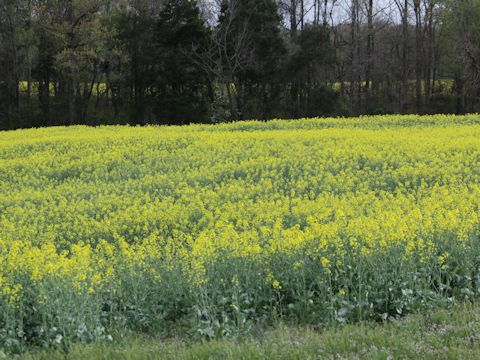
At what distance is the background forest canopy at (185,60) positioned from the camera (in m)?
37.9

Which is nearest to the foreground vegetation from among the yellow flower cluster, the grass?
the yellow flower cluster

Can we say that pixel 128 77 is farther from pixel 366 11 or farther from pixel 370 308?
pixel 370 308

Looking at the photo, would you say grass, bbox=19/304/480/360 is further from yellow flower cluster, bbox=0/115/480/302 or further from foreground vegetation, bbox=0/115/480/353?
yellow flower cluster, bbox=0/115/480/302

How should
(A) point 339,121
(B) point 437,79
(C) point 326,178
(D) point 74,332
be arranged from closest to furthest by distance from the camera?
(D) point 74,332 < (C) point 326,178 < (A) point 339,121 < (B) point 437,79

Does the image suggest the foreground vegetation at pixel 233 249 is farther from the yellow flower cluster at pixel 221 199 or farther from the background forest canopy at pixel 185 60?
the background forest canopy at pixel 185 60

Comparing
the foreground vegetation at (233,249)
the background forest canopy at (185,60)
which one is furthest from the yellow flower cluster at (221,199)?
the background forest canopy at (185,60)

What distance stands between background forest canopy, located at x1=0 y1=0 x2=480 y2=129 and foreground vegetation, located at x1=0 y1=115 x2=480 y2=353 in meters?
25.0

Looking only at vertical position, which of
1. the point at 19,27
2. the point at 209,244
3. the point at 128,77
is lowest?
the point at 209,244

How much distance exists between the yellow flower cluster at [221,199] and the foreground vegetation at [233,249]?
0.13 feet

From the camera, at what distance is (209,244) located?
22.3 feet

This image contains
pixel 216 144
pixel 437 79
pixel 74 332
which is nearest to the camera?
pixel 74 332

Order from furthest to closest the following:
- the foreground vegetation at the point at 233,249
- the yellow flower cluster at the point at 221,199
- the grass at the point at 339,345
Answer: the yellow flower cluster at the point at 221,199
the foreground vegetation at the point at 233,249
the grass at the point at 339,345

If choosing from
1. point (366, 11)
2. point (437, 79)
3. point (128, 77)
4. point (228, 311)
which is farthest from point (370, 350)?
point (437, 79)

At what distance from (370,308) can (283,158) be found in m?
9.60
